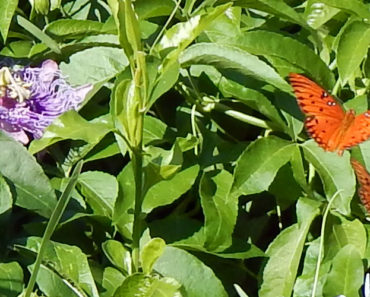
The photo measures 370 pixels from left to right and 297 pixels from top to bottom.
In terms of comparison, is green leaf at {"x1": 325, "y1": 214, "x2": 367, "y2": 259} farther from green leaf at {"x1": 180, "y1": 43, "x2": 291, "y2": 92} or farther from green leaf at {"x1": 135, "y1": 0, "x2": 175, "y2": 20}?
green leaf at {"x1": 135, "y1": 0, "x2": 175, "y2": 20}

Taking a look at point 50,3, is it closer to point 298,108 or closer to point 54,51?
point 54,51

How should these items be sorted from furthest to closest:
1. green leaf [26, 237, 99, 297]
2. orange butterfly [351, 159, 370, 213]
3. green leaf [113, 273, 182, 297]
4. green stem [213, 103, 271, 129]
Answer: green stem [213, 103, 271, 129], orange butterfly [351, 159, 370, 213], green leaf [26, 237, 99, 297], green leaf [113, 273, 182, 297]

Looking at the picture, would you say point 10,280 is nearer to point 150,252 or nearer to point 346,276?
point 150,252

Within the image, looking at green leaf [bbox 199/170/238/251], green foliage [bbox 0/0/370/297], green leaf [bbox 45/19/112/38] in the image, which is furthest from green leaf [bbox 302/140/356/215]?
green leaf [bbox 45/19/112/38]

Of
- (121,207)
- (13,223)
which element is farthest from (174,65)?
(13,223)

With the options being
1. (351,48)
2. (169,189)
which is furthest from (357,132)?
(169,189)

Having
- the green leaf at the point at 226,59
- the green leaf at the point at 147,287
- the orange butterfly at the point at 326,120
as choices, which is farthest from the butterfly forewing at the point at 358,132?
the green leaf at the point at 147,287
